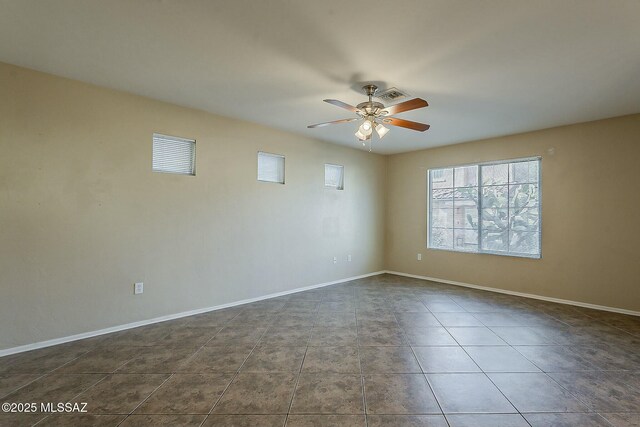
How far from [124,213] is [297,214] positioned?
2417 millimetres

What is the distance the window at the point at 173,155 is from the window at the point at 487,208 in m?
4.46

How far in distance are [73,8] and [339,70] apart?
1966 mm

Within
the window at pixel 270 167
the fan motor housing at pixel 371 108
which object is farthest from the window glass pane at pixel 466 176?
the window at pixel 270 167

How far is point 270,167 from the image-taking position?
4.51 metres

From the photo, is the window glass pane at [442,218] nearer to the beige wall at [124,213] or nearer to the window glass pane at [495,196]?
the window glass pane at [495,196]

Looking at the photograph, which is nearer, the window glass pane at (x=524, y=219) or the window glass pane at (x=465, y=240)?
the window glass pane at (x=524, y=219)

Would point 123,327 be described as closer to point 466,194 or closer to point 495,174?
point 466,194

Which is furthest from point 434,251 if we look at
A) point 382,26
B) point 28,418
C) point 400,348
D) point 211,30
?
point 28,418

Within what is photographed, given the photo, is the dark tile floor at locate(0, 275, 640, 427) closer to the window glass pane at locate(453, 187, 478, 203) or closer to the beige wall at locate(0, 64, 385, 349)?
the beige wall at locate(0, 64, 385, 349)

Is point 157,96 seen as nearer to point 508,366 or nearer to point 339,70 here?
point 339,70

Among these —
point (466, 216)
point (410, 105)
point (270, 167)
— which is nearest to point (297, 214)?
point (270, 167)

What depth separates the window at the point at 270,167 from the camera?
439 cm

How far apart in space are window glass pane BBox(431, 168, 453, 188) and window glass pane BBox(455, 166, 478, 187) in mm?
118

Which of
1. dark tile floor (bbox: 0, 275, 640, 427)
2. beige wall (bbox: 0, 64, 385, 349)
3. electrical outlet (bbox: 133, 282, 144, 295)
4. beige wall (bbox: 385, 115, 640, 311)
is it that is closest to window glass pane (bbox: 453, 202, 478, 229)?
beige wall (bbox: 385, 115, 640, 311)
